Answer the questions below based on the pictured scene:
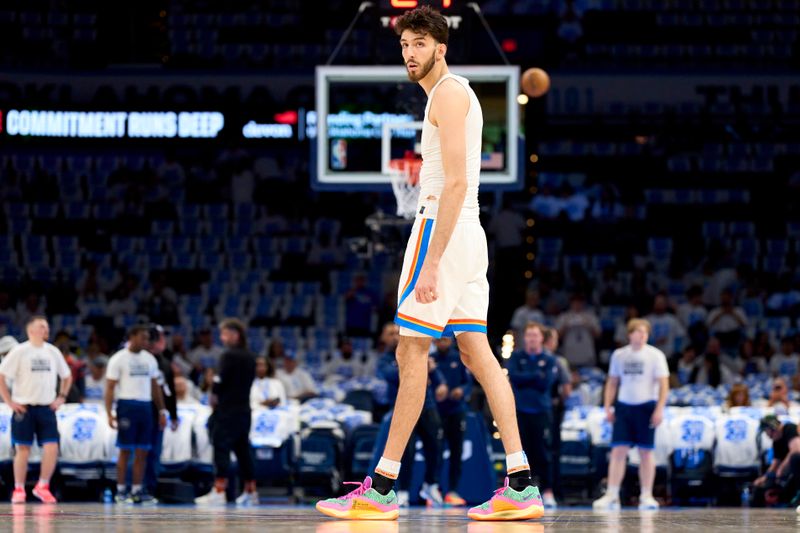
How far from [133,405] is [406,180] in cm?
391

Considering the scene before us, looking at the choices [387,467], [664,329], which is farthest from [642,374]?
[387,467]

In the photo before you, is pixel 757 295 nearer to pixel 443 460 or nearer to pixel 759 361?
pixel 759 361

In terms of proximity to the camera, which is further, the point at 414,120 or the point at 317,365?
the point at 317,365

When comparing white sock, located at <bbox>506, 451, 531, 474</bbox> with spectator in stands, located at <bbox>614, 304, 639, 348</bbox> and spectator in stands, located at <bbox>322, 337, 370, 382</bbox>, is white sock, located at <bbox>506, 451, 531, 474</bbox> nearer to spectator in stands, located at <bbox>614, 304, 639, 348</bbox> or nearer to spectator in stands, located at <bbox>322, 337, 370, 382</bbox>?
spectator in stands, located at <bbox>322, 337, 370, 382</bbox>

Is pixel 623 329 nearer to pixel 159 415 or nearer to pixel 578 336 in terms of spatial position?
pixel 578 336

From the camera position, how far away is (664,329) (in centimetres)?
2203

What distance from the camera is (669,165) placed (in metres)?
27.8

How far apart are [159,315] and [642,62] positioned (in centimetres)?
1083

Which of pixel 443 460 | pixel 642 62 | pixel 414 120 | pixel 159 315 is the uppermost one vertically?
pixel 642 62

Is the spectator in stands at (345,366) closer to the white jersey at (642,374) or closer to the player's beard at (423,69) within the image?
the white jersey at (642,374)

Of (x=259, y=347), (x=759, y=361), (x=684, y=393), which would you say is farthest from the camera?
(x=259, y=347)

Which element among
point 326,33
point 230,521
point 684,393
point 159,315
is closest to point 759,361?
point 684,393

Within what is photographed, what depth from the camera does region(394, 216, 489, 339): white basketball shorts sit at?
21.8 ft

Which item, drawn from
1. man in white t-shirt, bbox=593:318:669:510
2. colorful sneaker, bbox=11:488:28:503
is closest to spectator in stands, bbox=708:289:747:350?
man in white t-shirt, bbox=593:318:669:510
